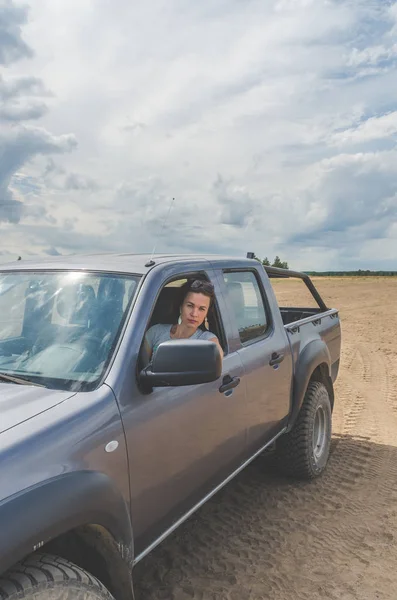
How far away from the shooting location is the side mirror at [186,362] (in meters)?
2.17

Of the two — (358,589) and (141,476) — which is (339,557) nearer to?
(358,589)

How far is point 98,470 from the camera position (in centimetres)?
205

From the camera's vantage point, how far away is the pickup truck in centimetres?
178

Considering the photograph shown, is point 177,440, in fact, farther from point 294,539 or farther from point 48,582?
point 294,539

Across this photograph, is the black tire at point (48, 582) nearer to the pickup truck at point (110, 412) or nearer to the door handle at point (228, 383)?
the pickup truck at point (110, 412)

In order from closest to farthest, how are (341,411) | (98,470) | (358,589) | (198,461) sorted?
(98,470)
(198,461)
(358,589)
(341,411)

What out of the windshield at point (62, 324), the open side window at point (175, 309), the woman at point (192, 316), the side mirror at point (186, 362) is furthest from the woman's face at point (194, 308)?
the side mirror at point (186, 362)

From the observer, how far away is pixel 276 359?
12.8 ft

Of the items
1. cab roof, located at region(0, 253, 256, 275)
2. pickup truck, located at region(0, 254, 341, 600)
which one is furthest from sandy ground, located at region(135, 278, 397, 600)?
cab roof, located at region(0, 253, 256, 275)

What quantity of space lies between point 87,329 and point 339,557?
2.23m

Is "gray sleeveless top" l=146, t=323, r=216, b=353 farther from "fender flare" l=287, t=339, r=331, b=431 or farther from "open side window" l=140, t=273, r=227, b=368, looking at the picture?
"fender flare" l=287, t=339, r=331, b=431

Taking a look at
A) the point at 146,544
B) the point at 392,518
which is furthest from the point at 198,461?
the point at 392,518

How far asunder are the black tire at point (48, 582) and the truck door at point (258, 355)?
5.49 feet

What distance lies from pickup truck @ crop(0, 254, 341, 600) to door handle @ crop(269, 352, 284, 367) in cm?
3
